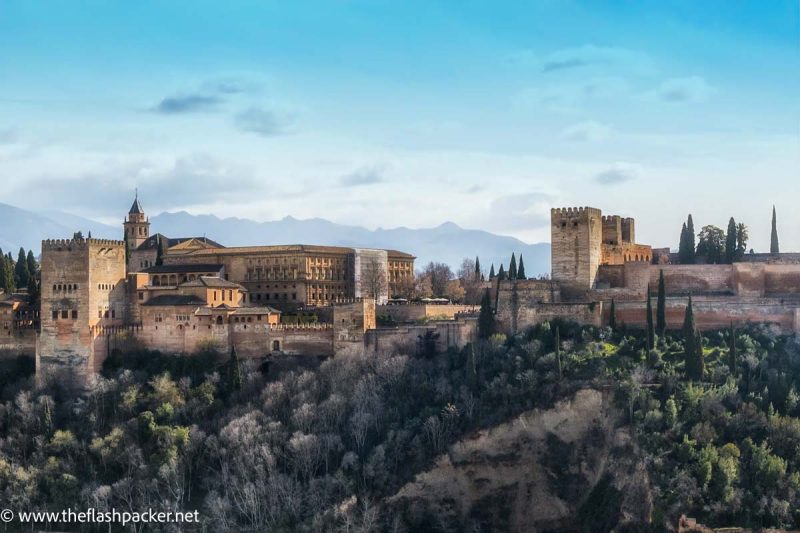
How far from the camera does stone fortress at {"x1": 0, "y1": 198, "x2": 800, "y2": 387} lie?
50656mm

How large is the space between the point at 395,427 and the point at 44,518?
1350 cm

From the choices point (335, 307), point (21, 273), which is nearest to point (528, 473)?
point (335, 307)

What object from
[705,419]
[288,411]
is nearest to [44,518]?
[288,411]

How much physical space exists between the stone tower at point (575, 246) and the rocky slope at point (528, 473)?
34.3 feet

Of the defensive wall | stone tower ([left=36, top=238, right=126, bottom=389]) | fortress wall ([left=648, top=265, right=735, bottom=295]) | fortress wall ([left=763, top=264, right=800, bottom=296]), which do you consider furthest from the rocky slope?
stone tower ([left=36, top=238, right=126, bottom=389])

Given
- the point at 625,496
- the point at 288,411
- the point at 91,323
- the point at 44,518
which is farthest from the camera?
the point at 91,323

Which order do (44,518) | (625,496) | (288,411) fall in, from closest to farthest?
(625,496) → (44,518) → (288,411)

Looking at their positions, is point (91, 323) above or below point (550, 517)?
above

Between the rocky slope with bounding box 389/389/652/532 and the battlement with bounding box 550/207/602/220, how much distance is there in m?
12.3

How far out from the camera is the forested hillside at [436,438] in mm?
40688

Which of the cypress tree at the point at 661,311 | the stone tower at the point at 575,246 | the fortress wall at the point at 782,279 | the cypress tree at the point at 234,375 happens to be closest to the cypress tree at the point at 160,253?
the cypress tree at the point at 234,375

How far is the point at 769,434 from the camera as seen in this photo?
136 feet

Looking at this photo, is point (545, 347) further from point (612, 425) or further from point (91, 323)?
point (91, 323)

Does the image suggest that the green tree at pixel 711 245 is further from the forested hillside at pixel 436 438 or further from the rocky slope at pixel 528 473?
the rocky slope at pixel 528 473
